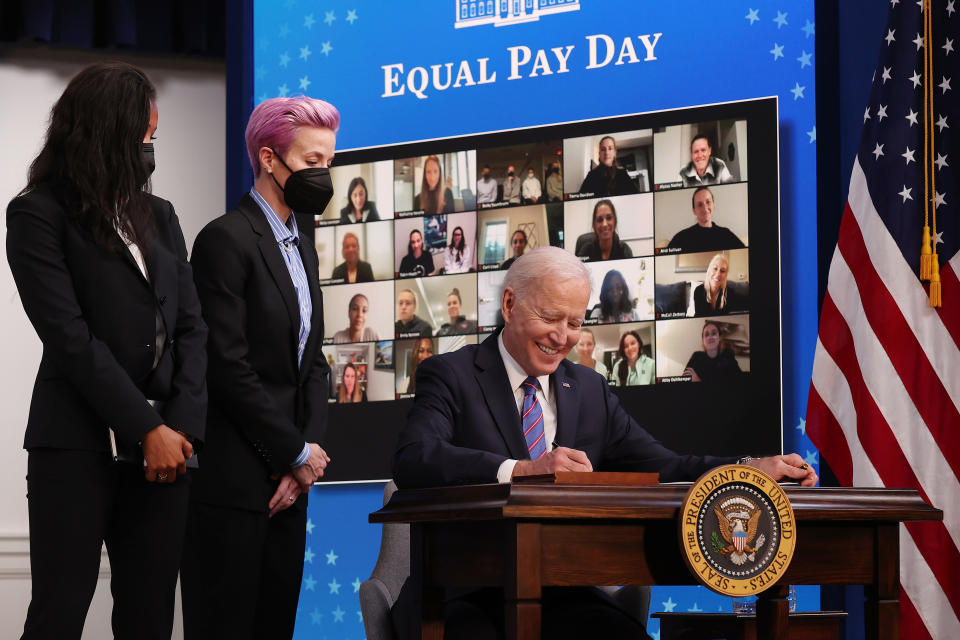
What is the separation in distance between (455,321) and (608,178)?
0.75 metres

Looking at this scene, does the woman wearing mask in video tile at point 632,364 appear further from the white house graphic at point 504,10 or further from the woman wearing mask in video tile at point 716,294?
the white house graphic at point 504,10

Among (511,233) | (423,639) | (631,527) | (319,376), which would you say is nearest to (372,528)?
(511,233)

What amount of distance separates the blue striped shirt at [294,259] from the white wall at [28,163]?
2.16 meters

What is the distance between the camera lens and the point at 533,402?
8.63ft

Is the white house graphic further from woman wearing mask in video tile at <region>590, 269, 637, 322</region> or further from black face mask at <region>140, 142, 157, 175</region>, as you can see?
black face mask at <region>140, 142, 157, 175</region>

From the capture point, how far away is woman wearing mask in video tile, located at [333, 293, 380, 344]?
4.29 metres

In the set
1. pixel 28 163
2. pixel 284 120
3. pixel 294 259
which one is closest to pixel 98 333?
pixel 294 259

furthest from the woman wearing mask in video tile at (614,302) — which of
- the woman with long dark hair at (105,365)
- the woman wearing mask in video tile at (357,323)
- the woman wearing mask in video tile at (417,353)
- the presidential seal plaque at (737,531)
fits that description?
the presidential seal plaque at (737,531)

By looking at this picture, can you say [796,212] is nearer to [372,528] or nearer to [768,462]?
[768,462]

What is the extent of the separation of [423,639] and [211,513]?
2.34ft

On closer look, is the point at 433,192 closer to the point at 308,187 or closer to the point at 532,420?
the point at 308,187

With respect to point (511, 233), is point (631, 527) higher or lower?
lower

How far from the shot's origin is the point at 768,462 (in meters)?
2.31

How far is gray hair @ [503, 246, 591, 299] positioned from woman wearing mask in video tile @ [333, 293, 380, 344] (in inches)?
66.8
